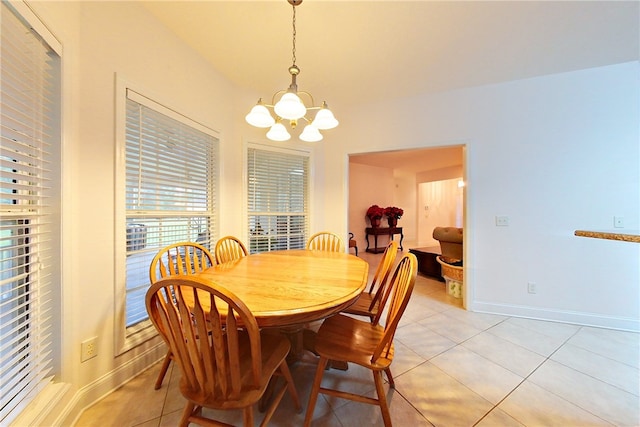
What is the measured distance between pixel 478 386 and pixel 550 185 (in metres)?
2.19

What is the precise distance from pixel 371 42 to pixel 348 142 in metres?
1.26

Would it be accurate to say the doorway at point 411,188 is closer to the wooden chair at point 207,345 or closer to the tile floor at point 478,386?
the tile floor at point 478,386

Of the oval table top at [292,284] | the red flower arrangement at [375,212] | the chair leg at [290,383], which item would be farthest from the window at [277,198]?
the red flower arrangement at [375,212]

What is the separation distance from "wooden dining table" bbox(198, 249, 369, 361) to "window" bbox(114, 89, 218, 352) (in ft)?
2.11

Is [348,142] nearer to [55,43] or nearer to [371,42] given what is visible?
[371,42]

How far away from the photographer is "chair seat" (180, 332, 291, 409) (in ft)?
2.69

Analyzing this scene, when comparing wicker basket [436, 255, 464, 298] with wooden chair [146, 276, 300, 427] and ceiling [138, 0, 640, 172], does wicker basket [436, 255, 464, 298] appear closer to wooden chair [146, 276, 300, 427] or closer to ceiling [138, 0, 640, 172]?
ceiling [138, 0, 640, 172]

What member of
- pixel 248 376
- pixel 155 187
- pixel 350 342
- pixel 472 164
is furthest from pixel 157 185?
pixel 472 164

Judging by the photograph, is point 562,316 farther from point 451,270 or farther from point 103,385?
point 103,385

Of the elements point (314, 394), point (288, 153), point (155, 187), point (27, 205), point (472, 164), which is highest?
point (288, 153)

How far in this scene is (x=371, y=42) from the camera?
73.5 inches

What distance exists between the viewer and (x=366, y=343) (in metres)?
1.19

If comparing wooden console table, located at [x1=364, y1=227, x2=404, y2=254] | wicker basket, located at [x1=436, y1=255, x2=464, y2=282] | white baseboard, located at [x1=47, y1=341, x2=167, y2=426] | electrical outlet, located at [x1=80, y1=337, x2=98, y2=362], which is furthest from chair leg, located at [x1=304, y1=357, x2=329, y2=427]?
wooden console table, located at [x1=364, y1=227, x2=404, y2=254]

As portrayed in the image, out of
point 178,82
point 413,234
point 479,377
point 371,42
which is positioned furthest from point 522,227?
point 413,234
